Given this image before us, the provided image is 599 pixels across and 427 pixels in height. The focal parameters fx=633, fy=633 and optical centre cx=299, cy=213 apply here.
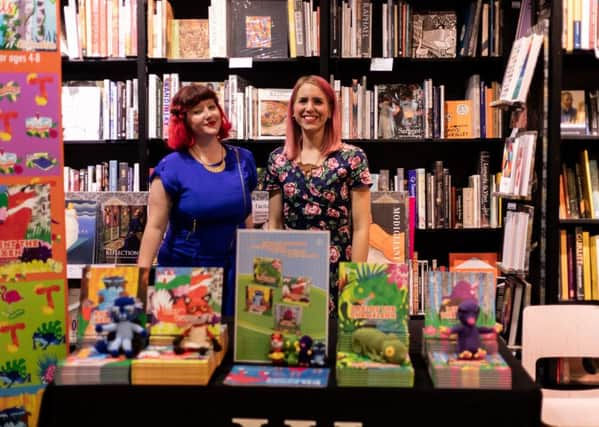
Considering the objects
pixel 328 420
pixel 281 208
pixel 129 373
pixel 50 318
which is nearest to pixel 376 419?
pixel 328 420

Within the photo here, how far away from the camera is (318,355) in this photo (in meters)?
1.43

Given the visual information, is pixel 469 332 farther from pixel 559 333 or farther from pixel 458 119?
pixel 458 119

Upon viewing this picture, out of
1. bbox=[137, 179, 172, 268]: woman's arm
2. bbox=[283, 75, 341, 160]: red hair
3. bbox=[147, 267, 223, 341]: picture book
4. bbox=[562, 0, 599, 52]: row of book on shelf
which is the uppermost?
bbox=[562, 0, 599, 52]: row of book on shelf

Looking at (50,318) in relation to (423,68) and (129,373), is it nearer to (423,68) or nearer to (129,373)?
(129,373)

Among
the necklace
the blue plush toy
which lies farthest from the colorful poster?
the blue plush toy

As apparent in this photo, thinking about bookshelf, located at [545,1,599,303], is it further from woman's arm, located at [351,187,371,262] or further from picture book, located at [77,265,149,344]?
picture book, located at [77,265,149,344]

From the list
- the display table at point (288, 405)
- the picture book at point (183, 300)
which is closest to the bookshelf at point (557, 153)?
the display table at point (288, 405)

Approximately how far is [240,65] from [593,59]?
1.81 metres

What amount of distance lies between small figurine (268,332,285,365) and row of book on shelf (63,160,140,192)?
2181mm

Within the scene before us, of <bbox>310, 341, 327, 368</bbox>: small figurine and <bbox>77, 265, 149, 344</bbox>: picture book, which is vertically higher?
<bbox>77, 265, 149, 344</bbox>: picture book

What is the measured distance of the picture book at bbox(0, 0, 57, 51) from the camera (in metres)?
2.02

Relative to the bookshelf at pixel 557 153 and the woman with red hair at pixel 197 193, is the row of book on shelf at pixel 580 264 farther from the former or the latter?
the woman with red hair at pixel 197 193

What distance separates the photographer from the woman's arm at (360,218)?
217 cm

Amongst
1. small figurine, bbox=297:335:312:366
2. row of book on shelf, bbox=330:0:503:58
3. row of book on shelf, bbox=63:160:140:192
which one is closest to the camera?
small figurine, bbox=297:335:312:366
